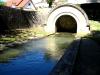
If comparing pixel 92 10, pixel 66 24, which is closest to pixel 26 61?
pixel 66 24

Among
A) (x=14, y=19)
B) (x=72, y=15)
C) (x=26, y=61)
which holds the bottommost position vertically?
(x=26, y=61)

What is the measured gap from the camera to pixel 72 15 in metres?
41.9

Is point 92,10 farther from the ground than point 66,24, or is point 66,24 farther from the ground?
point 92,10

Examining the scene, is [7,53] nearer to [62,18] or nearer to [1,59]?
[1,59]

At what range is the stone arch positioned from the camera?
134 feet

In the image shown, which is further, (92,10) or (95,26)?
(92,10)

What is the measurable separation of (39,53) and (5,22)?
49.2 ft

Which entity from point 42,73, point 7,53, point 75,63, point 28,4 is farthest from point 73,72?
point 28,4

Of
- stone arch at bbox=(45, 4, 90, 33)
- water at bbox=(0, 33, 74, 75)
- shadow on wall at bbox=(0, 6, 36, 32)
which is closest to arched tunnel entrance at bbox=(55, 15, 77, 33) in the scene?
shadow on wall at bbox=(0, 6, 36, 32)

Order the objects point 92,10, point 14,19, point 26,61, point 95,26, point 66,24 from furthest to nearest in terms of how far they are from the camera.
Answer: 1. point 92,10
2. point 66,24
3. point 95,26
4. point 14,19
5. point 26,61

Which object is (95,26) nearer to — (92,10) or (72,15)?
(72,15)

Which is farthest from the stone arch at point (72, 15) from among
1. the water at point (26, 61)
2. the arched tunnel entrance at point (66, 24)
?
the water at point (26, 61)

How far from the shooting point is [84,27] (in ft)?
134

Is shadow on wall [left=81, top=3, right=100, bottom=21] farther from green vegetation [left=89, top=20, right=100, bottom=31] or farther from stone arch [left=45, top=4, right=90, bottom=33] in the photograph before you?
stone arch [left=45, top=4, right=90, bottom=33]
